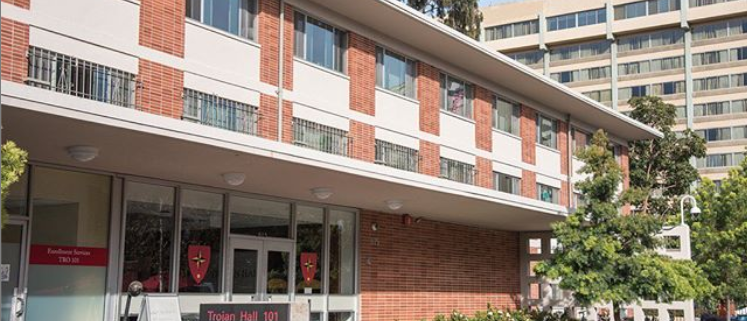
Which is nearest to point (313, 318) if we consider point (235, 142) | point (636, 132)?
point (235, 142)

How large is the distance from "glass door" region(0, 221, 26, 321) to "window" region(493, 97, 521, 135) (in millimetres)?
15192

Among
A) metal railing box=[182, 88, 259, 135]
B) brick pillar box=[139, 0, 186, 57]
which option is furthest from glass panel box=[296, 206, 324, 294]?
brick pillar box=[139, 0, 186, 57]

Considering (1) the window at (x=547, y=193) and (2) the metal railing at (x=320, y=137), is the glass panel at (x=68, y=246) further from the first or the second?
(1) the window at (x=547, y=193)

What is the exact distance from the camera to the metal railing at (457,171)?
2344cm

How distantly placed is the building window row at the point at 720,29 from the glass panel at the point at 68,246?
6604 centimetres

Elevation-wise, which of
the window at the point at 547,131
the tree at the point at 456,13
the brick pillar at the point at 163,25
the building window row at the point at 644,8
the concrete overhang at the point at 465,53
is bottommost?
the brick pillar at the point at 163,25

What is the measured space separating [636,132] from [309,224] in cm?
1831

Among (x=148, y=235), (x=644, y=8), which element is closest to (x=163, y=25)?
(x=148, y=235)

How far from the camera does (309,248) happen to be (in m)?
20.0

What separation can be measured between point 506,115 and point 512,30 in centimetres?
5847

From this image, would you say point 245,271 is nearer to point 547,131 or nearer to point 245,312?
point 245,312

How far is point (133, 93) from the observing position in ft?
49.2

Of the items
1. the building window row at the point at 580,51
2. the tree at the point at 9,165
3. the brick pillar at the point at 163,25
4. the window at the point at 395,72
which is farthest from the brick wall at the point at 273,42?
the building window row at the point at 580,51

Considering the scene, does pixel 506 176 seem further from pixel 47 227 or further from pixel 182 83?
pixel 47 227
